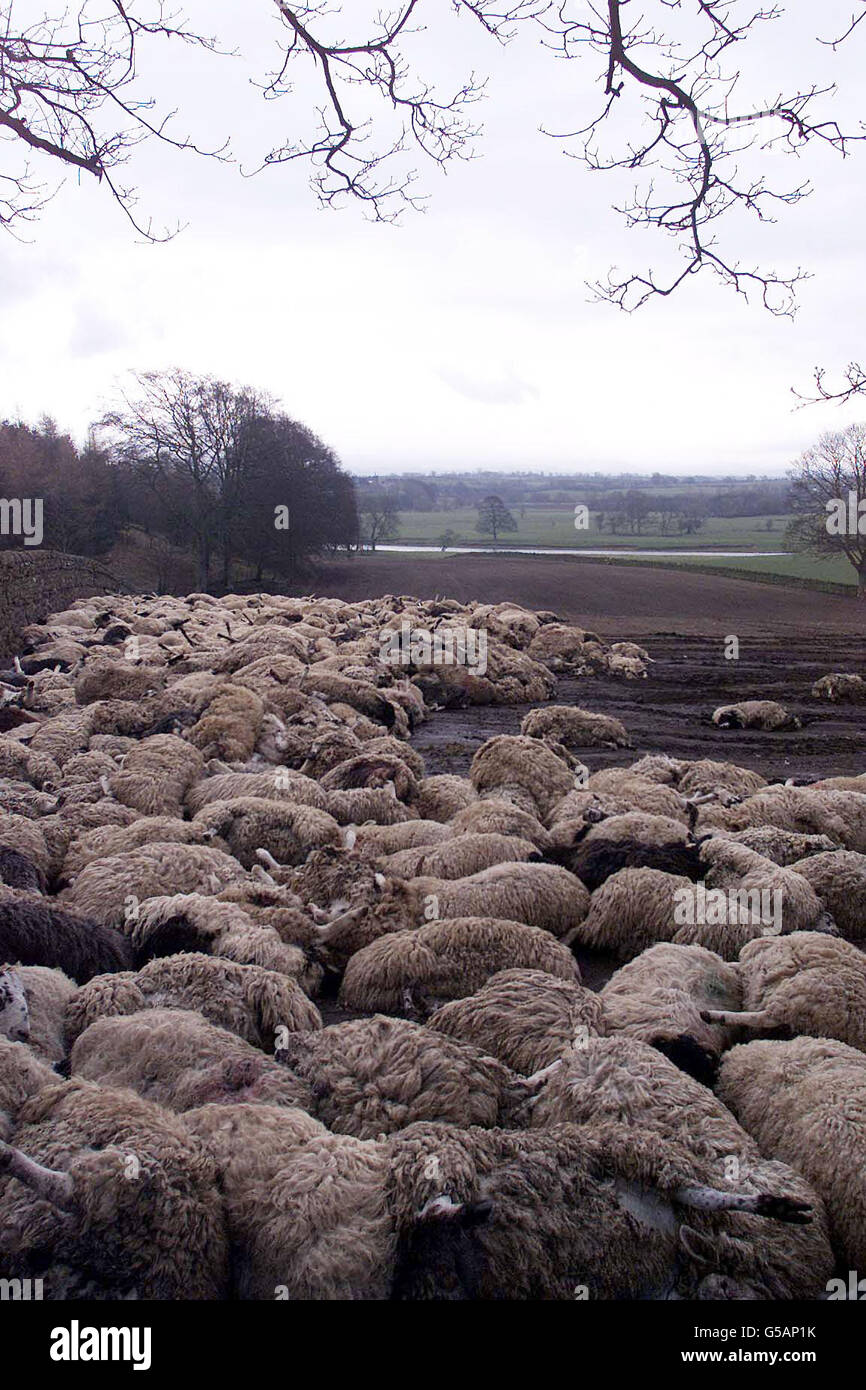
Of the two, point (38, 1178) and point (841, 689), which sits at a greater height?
point (841, 689)

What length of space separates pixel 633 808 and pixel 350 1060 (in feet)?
14.6

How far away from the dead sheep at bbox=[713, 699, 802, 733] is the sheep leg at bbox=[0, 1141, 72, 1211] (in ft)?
39.5

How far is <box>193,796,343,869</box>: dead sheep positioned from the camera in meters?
7.08

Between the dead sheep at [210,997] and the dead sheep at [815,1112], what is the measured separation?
2.00 m

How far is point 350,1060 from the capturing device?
13.2 ft

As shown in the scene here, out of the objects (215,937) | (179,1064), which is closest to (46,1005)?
(179,1064)

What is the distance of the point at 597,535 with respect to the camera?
90.8 metres

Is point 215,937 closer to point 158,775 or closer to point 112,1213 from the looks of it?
point 112,1213

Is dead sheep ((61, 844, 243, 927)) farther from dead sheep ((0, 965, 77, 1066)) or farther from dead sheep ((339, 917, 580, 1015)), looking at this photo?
dead sheep ((339, 917, 580, 1015))

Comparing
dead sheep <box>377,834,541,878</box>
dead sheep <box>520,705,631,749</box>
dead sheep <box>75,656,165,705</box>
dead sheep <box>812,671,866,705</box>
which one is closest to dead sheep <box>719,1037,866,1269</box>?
dead sheep <box>377,834,541,878</box>

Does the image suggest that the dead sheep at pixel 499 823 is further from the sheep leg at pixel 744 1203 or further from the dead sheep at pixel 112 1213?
the dead sheep at pixel 112 1213
